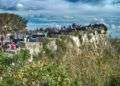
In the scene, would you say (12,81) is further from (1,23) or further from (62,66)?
(1,23)

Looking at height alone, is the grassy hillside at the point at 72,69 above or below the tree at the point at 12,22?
above

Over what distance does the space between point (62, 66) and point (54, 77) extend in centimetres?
57

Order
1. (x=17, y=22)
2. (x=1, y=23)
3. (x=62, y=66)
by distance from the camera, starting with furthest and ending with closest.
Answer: (x=17, y=22), (x=1, y=23), (x=62, y=66)

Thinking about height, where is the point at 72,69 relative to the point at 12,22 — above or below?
above

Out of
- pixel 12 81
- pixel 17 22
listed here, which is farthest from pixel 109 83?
pixel 17 22

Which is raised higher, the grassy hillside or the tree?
the grassy hillside

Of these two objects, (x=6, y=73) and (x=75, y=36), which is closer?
(x=6, y=73)

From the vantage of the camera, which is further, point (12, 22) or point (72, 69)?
point (12, 22)

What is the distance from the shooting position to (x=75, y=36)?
22656mm

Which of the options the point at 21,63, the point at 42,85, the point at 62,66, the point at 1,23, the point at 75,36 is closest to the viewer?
the point at 42,85

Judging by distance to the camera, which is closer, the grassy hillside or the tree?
the grassy hillside

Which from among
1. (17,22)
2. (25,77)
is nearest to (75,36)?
(25,77)

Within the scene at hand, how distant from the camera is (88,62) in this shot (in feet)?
31.6

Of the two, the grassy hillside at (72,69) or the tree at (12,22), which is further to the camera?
the tree at (12,22)
